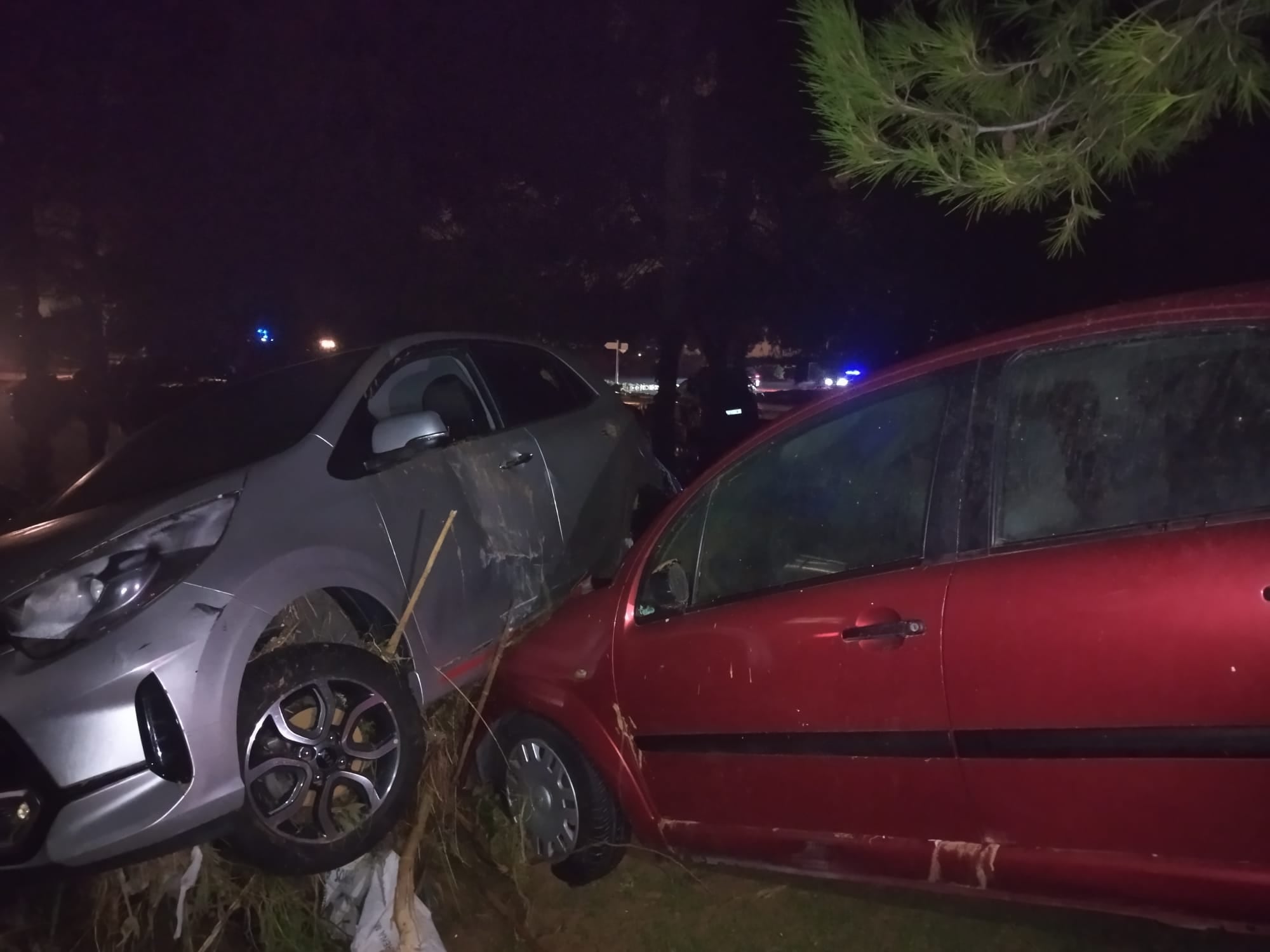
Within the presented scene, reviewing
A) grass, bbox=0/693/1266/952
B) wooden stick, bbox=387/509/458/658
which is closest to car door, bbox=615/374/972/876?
grass, bbox=0/693/1266/952

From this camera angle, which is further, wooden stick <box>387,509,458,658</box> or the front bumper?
wooden stick <box>387,509,458,658</box>

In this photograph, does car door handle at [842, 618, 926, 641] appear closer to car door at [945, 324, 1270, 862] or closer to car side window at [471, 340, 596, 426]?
car door at [945, 324, 1270, 862]

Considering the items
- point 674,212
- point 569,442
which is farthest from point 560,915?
point 674,212

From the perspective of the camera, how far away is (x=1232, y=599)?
2.02 m

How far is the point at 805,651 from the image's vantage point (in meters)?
2.71

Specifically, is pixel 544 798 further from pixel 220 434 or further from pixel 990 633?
pixel 220 434

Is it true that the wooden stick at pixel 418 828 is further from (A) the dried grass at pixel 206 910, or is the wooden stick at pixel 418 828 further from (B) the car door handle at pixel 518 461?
(B) the car door handle at pixel 518 461

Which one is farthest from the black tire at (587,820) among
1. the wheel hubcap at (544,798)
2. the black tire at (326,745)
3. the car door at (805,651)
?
the black tire at (326,745)

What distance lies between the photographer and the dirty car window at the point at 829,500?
2752 mm

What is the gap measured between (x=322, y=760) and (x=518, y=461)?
1701 mm

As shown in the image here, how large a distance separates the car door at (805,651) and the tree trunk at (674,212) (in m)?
8.61

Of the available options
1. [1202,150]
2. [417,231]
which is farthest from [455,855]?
[417,231]

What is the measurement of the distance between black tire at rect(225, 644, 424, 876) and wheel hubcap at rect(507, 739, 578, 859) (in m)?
0.36

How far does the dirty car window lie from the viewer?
2.75 m
